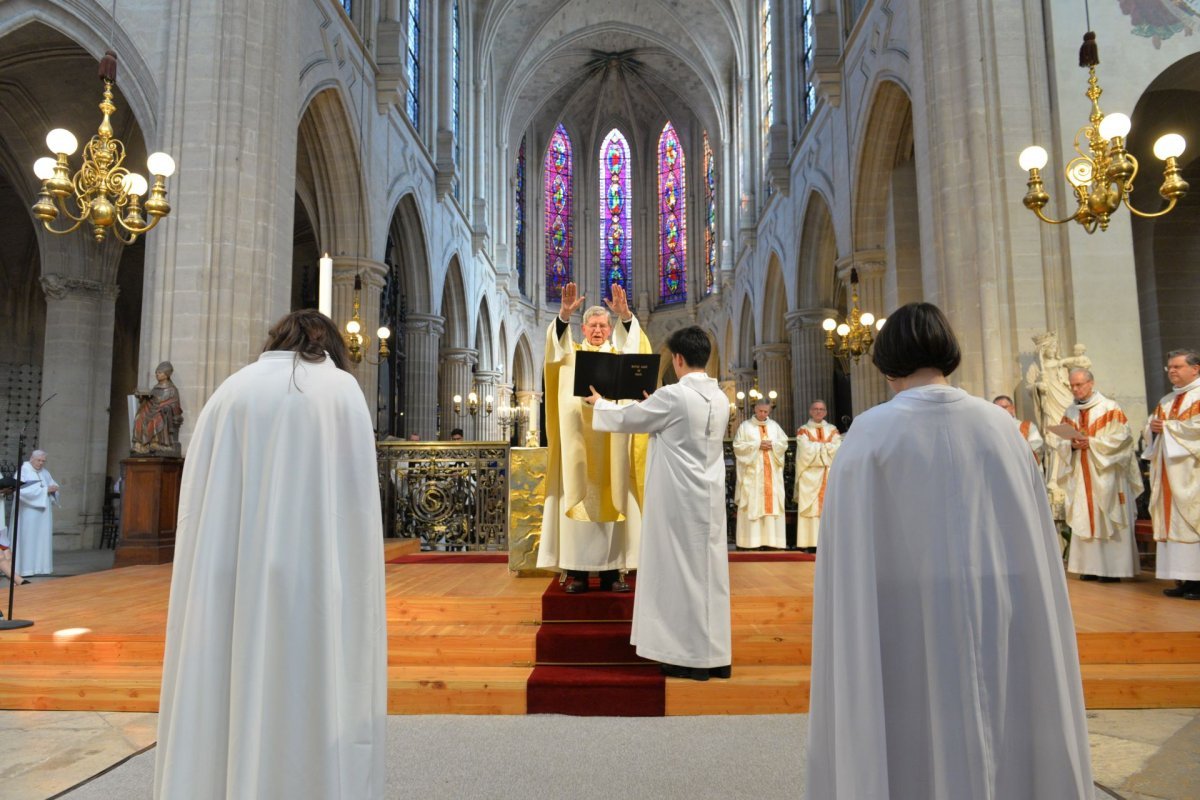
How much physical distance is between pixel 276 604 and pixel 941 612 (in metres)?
1.69

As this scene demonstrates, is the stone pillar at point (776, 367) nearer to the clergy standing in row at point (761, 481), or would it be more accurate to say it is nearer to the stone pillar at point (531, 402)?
the clergy standing in row at point (761, 481)

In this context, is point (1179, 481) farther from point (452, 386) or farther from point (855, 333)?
point (452, 386)

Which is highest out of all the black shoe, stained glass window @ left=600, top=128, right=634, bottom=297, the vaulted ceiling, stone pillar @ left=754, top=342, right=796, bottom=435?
the vaulted ceiling

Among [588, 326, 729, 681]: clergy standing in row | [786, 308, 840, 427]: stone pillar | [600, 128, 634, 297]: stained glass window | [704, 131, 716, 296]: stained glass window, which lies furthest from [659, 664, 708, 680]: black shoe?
[600, 128, 634, 297]: stained glass window

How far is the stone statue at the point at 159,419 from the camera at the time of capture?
7902mm

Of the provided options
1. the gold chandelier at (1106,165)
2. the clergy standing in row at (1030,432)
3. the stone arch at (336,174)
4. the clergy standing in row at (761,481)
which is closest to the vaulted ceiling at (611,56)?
the stone arch at (336,174)

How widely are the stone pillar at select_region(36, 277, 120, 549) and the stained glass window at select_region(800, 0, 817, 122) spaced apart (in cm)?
1356

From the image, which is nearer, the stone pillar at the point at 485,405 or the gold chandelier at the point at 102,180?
the gold chandelier at the point at 102,180

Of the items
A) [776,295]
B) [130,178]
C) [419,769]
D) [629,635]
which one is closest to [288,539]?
[419,769]

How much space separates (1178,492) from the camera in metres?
5.50

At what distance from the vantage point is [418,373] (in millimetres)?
17797

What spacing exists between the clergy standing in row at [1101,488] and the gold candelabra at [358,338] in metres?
7.87

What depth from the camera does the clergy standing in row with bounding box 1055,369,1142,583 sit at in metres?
6.11

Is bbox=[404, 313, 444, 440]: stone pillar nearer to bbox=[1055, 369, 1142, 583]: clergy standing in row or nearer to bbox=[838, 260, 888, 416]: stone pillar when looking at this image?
bbox=[838, 260, 888, 416]: stone pillar
